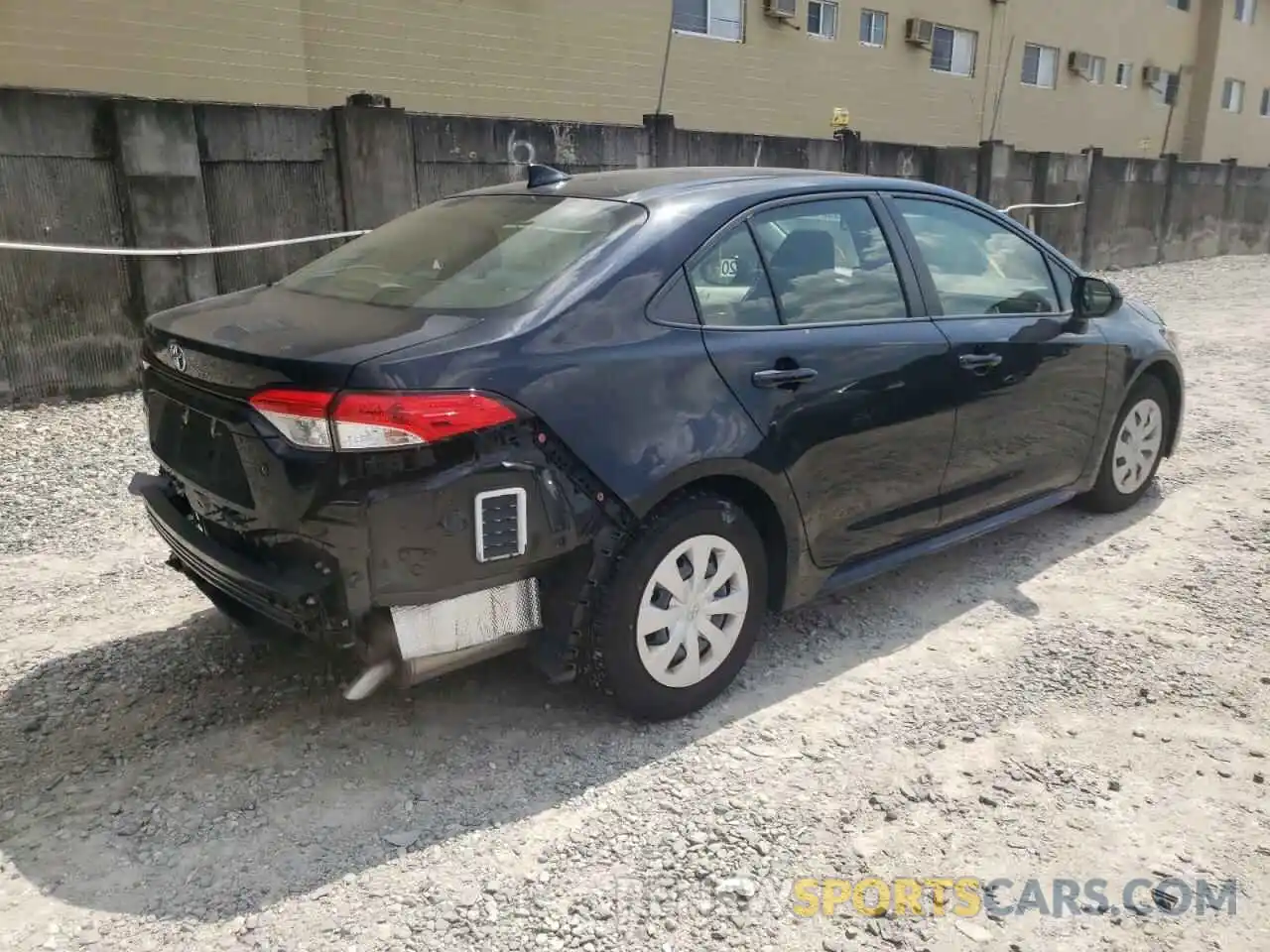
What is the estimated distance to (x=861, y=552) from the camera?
3633 millimetres

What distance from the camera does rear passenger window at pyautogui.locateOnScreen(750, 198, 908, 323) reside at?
3371 mm

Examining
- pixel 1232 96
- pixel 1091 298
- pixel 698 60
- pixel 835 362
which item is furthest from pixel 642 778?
pixel 1232 96

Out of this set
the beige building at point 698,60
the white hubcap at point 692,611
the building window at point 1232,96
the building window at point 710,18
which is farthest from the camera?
the building window at point 1232,96

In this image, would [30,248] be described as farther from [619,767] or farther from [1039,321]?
[1039,321]

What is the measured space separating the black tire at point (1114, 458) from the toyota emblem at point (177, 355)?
4040 mm

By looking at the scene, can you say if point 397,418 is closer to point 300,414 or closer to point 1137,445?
point 300,414

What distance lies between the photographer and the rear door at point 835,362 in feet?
10.5

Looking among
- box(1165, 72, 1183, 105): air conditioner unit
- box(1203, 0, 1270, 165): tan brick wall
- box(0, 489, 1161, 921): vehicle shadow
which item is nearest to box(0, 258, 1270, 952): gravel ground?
box(0, 489, 1161, 921): vehicle shadow

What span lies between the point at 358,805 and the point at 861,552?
1.93 m

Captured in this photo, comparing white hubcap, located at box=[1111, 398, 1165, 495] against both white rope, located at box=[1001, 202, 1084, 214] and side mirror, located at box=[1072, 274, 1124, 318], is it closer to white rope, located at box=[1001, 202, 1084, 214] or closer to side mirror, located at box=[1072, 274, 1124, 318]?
side mirror, located at box=[1072, 274, 1124, 318]

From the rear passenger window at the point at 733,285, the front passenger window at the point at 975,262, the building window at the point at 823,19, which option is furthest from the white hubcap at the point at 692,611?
the building window at the point at 823,19

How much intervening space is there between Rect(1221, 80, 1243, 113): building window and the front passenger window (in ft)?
96.8

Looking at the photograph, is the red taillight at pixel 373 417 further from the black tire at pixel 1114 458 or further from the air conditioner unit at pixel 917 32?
the air conditioner unit at pixel 917 32

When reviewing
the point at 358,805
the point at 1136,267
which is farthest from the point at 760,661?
the point at 1136,267
